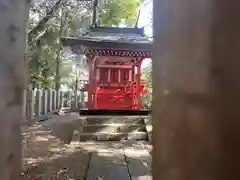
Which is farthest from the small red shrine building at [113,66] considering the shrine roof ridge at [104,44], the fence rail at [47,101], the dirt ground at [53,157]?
the dirt ground at [53,157]

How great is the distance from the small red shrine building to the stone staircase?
2925 millimetres

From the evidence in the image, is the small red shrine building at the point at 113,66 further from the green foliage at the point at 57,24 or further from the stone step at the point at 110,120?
the stone step at the point at 110,120

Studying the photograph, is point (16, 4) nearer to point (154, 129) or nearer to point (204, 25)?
point (204, 25)

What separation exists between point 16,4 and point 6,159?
2.00 feet

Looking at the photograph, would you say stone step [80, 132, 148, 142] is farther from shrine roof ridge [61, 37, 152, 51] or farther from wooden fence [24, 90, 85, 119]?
shrine roof ridge [61, 37, 152, 51]

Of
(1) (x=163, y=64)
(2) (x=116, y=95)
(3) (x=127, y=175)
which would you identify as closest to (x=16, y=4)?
(1) (x=163, y=64)

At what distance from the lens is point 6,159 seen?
112 cm

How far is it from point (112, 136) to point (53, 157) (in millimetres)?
2283

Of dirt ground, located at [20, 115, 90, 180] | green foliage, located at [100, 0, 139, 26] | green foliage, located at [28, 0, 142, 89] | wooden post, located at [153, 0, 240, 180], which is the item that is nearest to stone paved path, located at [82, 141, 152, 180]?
dirt ground, located at [20, 115, 90, 180]

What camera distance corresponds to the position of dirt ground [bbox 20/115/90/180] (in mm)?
4074

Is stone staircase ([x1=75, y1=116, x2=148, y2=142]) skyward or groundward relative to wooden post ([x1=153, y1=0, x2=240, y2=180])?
groundward

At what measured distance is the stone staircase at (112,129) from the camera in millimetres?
7176

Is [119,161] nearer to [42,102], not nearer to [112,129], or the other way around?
[112,129]

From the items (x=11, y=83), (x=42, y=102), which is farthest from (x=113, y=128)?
(x=11, y=83)
